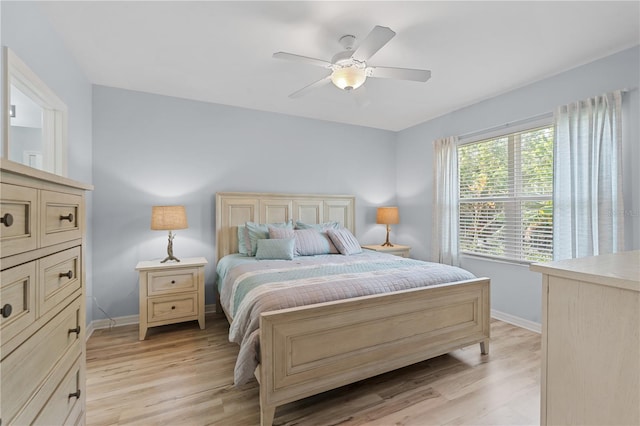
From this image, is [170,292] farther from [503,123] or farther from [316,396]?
[503,123]

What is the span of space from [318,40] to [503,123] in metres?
2.38

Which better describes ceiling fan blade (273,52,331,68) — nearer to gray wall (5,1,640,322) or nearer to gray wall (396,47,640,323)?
gray wall (5,1,640,322)

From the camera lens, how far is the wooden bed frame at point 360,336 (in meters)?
1.66

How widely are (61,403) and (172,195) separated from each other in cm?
271

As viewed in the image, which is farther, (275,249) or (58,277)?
(275,249)

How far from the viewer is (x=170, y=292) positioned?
2887 millimetres

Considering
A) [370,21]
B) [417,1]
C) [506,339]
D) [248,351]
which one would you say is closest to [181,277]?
[248,351]

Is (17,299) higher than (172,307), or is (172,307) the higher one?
(17,299)

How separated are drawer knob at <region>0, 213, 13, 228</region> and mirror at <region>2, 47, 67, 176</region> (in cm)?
128

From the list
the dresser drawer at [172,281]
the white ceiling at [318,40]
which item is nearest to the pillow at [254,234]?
the dresser drawer at [172,281]

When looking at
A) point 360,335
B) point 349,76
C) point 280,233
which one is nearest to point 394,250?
point 280,233

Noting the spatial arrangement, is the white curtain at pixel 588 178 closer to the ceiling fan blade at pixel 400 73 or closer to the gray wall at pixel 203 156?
the gray wall at pixel 203 156

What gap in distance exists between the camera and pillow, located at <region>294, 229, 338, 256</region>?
10.9 ft

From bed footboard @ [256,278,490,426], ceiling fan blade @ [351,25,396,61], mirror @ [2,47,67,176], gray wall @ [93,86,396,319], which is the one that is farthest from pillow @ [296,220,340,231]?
mirror @ [2,47,67,176]
